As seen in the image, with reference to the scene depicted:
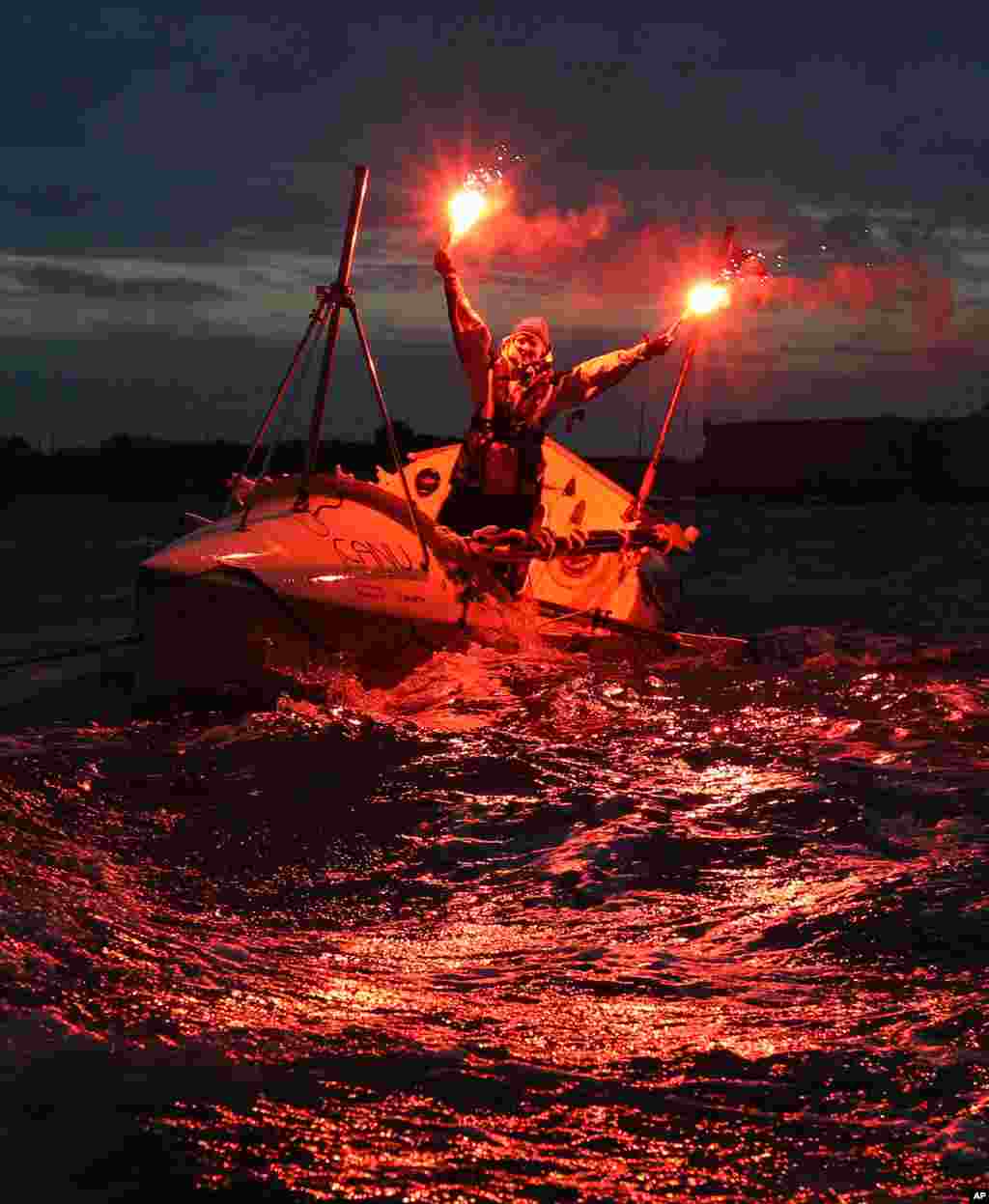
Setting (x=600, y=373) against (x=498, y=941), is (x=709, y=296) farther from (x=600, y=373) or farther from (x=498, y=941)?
(x=498, y=941)

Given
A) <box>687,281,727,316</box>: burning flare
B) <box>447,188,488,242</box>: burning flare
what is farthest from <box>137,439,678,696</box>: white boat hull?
<box>687,281,727,316</box>: burning flare

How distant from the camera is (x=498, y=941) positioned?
532 cm

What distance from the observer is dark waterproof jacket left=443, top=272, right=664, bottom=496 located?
12742 millimetres

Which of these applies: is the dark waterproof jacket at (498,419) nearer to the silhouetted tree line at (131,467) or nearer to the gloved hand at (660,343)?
the gloved hand at (660,343)

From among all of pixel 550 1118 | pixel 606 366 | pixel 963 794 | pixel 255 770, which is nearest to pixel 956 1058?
pixel 550 1118

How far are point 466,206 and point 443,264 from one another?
1.08m

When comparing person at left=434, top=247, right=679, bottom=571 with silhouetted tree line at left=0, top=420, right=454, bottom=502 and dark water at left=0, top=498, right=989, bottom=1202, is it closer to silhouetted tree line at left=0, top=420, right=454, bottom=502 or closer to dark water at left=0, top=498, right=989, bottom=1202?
dark water at left=0, top=498, right=989, bottom=1202

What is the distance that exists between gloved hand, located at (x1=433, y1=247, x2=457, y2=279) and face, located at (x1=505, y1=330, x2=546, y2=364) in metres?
1.10

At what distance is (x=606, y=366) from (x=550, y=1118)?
10.6 meters

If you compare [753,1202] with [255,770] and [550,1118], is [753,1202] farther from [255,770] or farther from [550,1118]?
[255,770]

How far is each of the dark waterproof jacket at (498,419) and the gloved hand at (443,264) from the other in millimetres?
533

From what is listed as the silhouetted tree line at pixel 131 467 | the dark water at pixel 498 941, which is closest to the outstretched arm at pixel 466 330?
the dark water at pixel 498 941

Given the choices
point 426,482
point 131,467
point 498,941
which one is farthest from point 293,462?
point 498,941

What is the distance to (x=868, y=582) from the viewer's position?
22375 mm
